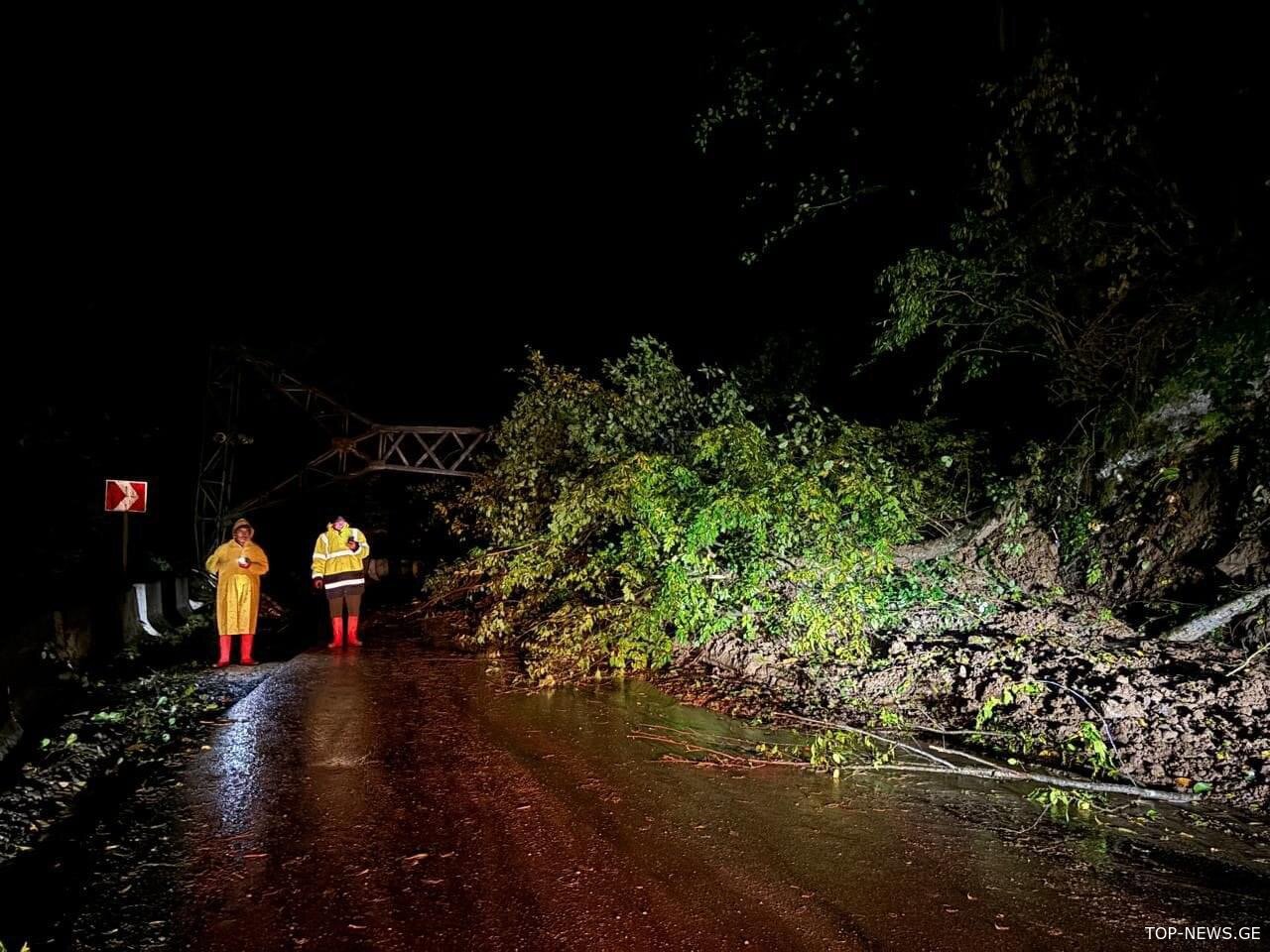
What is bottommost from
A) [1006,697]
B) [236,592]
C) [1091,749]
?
[1091,749]

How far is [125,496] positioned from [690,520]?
27.6ft

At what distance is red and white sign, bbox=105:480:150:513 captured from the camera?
10.4 m

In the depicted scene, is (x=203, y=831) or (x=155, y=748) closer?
(x=203, y=831)

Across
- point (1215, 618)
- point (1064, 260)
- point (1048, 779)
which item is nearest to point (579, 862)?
point (1048, 779)

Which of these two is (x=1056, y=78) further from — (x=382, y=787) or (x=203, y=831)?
(x=203, y=831)

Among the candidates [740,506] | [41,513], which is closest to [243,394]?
[41,513]

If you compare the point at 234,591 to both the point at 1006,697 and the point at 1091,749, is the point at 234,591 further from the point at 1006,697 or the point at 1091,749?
the point at 1091,749

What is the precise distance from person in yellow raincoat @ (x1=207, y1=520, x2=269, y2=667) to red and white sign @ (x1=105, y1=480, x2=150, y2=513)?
311cm

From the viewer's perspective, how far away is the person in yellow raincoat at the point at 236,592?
8.28 metres

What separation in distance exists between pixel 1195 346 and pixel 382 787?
8346 millimetres

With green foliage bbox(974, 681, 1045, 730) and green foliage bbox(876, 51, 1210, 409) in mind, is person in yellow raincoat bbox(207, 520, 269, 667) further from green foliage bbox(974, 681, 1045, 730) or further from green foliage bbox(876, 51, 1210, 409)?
green foliage bbox(876, 51, 1210, 409)

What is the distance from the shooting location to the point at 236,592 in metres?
8.29

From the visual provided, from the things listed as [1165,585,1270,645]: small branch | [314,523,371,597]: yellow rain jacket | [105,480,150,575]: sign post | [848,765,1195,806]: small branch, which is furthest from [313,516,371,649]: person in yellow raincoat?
[1165,585,1270,645]: small branch

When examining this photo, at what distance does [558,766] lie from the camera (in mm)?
5020
